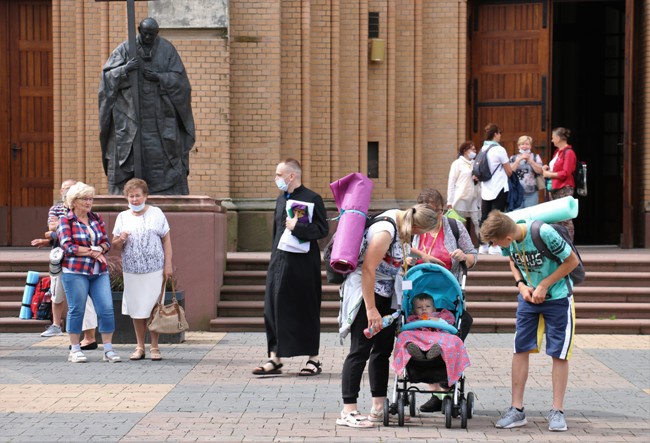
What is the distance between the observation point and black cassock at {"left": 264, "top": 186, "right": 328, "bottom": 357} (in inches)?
424

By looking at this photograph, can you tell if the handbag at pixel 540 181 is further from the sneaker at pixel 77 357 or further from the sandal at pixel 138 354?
the sneaker at pixel 77 357

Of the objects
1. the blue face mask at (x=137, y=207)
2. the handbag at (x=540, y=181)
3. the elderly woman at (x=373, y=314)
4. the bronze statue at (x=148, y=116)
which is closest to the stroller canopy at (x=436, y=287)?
the elderly woman at (x=373, y=314)

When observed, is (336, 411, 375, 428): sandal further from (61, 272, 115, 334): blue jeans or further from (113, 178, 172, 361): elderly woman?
(61, 272, 115, 334): blue jeans

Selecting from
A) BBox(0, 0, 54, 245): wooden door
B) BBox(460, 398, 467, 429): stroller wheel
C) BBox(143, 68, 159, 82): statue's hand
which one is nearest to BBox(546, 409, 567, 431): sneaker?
BBox(460, 398, 467, 429): stroller wheel

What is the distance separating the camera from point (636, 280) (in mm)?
15266

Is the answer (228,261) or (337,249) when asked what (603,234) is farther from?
(337,249)

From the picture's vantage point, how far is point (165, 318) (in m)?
11.7

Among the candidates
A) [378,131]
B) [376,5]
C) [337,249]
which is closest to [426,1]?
[376,5]

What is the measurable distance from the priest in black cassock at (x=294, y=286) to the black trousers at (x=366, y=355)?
2411 millimetres

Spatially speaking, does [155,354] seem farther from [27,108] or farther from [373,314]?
[27,108]

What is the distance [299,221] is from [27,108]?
1037 centimetres

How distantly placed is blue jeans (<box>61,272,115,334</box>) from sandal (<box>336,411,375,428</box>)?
13.0 ft

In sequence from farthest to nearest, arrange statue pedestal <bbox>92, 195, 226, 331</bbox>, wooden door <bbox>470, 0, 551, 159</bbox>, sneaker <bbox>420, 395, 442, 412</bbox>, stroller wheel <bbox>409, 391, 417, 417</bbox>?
1. wooden door <bbox>470, 0, 551, 159</bbox>
2. statue pedestal <bbox>92, 195, 226, 331</bbox>
3. sneaker <bbox>420, 395, 442, 412</bbox>
4. stroller wheel <bbox>409, 391, 417, 417</bbox>

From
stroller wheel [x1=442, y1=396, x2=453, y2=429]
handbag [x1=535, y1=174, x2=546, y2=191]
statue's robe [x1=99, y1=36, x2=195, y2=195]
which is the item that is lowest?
stroller wheel [x1=442, y1=396, x2=453, y2=429]
